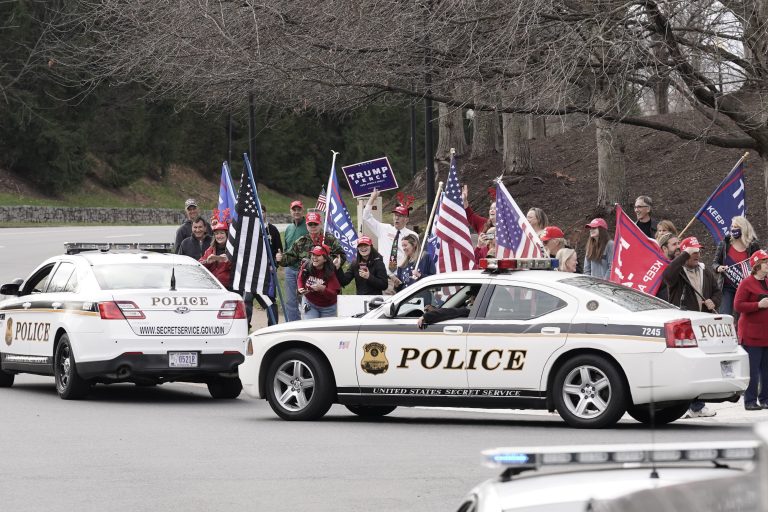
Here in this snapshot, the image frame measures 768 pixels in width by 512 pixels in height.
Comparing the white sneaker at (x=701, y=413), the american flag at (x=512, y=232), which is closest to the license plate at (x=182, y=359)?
the american flag at (x=512, y=232)

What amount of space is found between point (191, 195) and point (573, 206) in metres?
50.6

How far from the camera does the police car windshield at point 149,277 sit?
14.9 m

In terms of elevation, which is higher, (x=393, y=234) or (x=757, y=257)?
(x=393, y=234)

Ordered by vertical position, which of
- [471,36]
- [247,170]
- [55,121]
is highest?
[55,121]

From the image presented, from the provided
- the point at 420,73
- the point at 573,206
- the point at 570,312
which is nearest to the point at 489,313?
the point at 570,312

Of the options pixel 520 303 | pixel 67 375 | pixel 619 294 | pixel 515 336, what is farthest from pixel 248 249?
pixel 619 294

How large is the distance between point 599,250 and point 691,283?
76.8 inches

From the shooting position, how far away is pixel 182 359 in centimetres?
1434

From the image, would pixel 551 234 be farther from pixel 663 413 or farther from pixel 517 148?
pixel 517 148

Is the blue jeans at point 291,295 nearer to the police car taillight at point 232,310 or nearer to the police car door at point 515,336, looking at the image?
the police car taillight at point 232,310

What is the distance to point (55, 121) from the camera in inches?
2598

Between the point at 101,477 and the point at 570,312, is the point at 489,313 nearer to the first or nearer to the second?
the point at 570,312

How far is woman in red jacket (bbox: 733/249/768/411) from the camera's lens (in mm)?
13297

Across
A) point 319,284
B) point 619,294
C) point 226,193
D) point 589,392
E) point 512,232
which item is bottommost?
point 589,392
